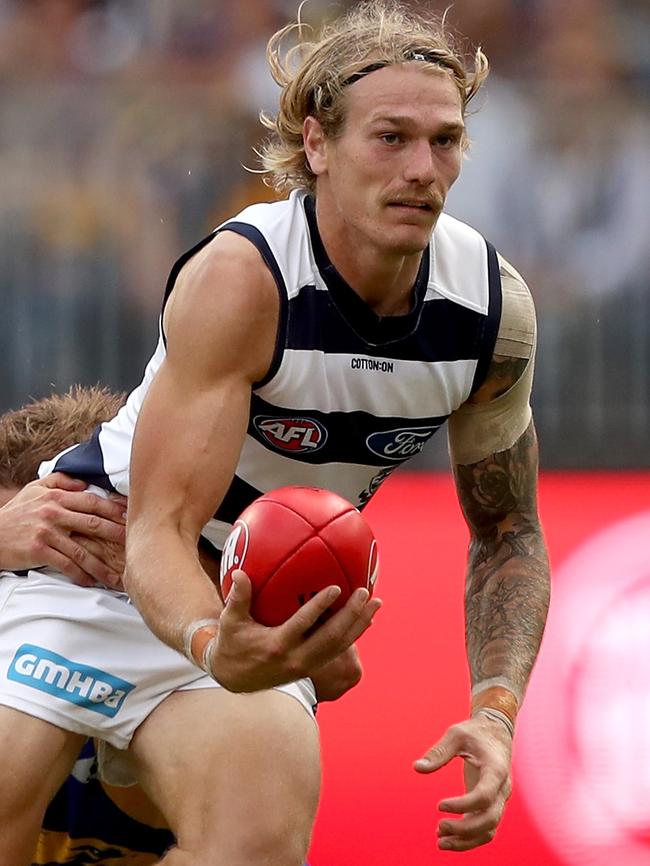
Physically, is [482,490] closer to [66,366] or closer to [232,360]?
[232,360]

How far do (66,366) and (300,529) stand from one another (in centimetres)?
544

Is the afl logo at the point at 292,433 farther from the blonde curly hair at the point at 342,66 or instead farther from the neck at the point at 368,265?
the blonde curly hair at the point at 342,66

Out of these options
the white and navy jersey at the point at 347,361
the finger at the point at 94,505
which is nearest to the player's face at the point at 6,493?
the finger at the point at 94,505

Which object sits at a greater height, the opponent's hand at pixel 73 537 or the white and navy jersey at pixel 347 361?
the white and navy jersey at pixel 347 361

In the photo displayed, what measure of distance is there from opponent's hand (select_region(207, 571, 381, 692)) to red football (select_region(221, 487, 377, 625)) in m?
0.05

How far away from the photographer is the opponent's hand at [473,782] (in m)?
3.44

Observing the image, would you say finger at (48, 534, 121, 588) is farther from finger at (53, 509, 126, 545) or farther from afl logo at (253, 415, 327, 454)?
afl logo at (253, 415, 327, 454)

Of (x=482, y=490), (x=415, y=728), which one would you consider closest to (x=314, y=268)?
(x=482, y=490)


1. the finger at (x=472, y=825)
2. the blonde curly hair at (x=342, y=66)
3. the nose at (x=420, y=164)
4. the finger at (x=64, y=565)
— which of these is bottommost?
the finger at (x=472, y=825)

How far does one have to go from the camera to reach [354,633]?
303 centimetres

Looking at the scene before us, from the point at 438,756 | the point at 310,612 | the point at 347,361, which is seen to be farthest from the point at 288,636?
the point at 347,361

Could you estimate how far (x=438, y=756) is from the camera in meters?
3.47

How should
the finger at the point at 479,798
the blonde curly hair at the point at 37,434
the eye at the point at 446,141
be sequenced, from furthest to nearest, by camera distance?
the blonde curly hair at the point at 37,434
the eye at the point at 446,141
the finger at the point at 479,798

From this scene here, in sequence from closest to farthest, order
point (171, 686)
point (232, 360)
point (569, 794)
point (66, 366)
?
point (232, 360)
point (171, 686)
point (569, 794)
point (66, 366)
